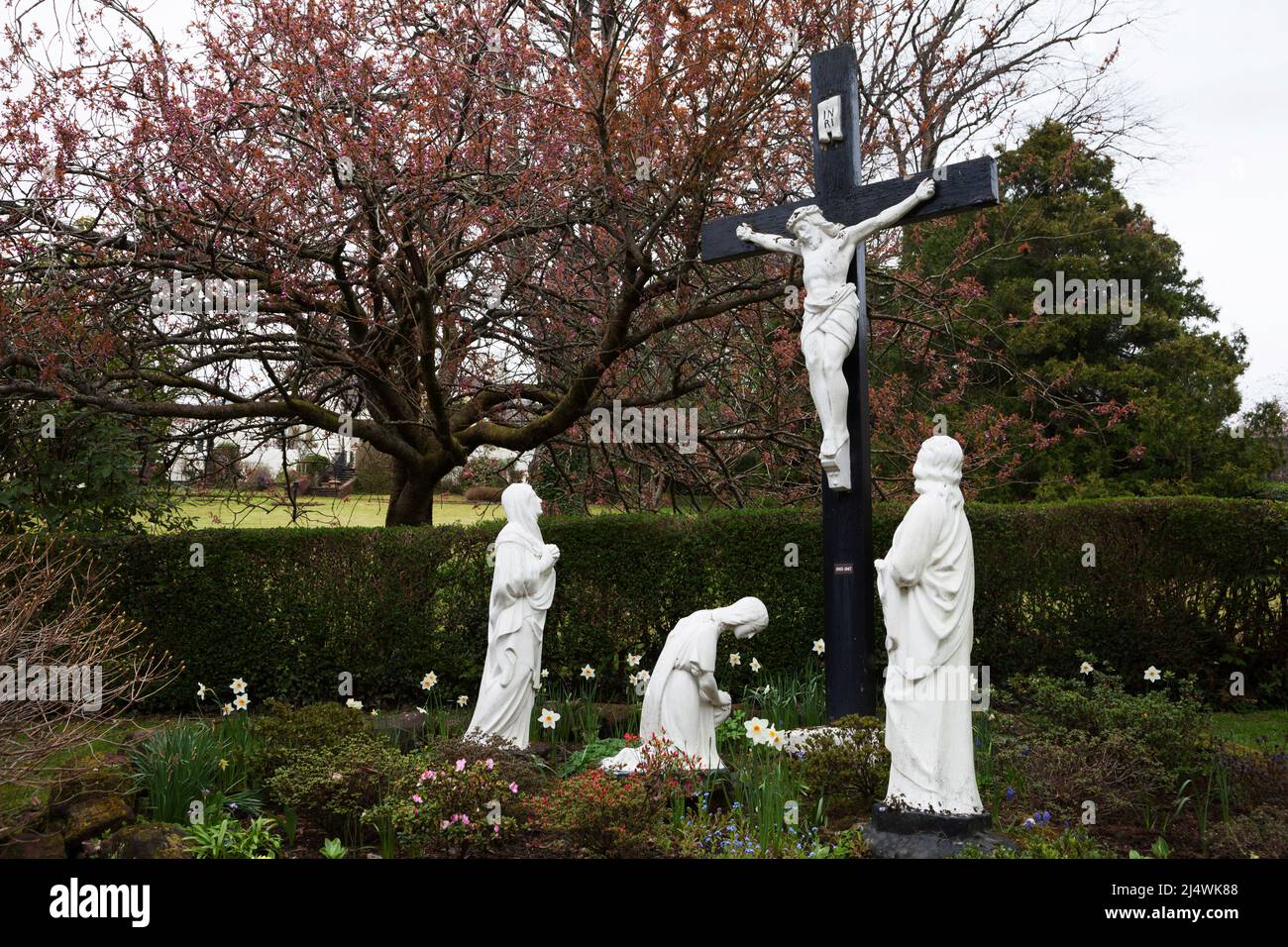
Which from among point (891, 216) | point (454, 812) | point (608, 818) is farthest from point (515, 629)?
point (891, 216)

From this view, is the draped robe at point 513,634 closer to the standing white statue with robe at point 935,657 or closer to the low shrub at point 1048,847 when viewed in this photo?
the standing white statue with robe at point 935,657

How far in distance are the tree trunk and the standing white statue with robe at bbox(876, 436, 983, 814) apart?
653 centimetres

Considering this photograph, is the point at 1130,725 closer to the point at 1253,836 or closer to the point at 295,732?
the point at 1253,836

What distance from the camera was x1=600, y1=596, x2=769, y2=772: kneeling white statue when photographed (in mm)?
6055

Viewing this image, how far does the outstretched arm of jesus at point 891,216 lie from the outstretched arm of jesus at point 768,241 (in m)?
0.40

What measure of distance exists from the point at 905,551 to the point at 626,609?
183 inches

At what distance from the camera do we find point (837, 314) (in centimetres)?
688

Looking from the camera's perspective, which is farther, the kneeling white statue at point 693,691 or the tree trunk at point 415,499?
the tree trunk at point 415,499

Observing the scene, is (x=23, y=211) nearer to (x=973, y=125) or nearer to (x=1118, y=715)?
(x=1118, y=715)

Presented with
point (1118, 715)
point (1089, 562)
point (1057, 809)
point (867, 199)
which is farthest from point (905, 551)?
point (1089, 562)

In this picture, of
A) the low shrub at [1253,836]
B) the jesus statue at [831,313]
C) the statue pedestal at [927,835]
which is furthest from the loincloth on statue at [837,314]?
the low shrub at [1253,836]

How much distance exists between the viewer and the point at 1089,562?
891cm

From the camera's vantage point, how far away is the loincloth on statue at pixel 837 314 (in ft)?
22.6

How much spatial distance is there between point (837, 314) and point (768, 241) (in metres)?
0.86
